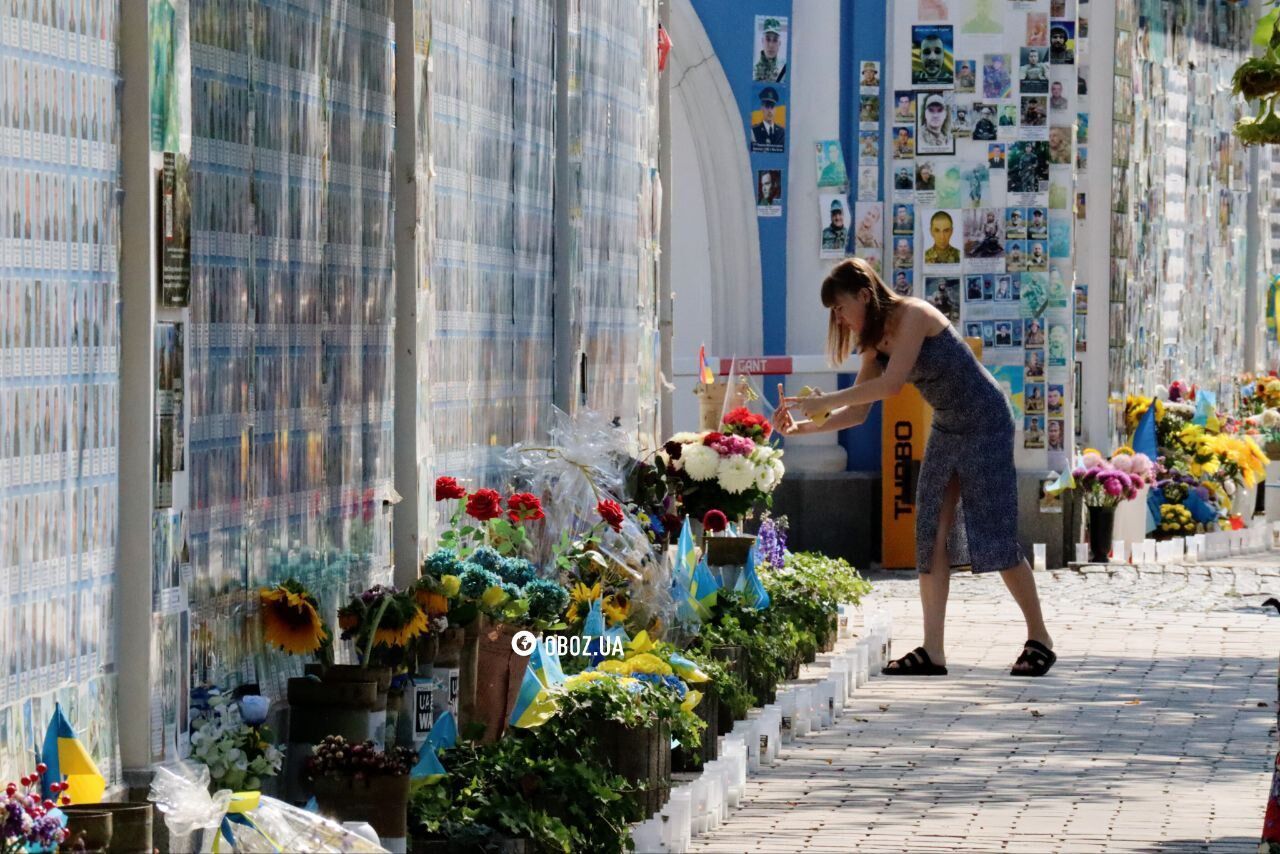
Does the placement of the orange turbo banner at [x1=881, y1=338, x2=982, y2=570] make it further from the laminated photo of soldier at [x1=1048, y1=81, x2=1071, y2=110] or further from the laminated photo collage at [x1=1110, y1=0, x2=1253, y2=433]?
the laminated photo collage at [x1=1110, y1=0, x2=1253, y2=433]

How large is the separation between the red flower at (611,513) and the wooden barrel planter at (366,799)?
Answer: 261 cm

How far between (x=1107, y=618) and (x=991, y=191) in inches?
163

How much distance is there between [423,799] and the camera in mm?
5137

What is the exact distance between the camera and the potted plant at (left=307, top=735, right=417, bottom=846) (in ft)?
15.6

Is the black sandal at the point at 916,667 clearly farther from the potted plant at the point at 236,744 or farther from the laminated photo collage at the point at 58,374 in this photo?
the laminated photo collage at the point at 58,374

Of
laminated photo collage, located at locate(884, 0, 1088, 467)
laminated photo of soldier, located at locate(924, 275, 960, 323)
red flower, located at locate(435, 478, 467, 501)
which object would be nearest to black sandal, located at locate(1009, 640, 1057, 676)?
red flower, located at locate(435, 478, 467, 501)

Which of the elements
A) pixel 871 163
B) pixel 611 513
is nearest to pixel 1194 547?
pixel 871 163

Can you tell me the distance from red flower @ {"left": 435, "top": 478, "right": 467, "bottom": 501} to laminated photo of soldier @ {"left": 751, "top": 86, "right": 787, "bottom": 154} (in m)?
9.28

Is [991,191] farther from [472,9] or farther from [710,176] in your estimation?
[472,9]

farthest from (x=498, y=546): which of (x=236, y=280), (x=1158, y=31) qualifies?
(x=1158, y=31)

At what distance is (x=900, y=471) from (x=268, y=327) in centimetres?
994

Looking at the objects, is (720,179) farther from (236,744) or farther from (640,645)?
(236,744)

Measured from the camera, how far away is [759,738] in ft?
24.2

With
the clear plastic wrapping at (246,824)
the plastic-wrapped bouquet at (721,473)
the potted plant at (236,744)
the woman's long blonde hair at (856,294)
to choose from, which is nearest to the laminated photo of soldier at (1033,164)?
the woman's long blonde hair at (856,294)
